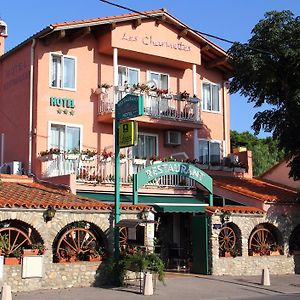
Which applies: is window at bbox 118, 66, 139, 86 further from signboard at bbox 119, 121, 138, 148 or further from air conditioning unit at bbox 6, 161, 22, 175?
signboard at bbox 119, 121, 138, 148

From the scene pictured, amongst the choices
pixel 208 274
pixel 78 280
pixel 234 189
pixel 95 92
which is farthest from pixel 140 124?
pixel 78 280

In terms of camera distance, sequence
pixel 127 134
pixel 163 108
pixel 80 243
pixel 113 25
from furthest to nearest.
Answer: pixel 163 108 → pixel 113 25 → pixel 80 243 → pixel 127 134

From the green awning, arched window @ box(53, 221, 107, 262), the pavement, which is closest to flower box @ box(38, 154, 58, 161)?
the green awning

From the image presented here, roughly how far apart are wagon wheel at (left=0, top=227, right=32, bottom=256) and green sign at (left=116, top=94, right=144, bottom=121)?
468 cm

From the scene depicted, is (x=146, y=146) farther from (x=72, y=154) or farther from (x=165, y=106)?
(x=72, y=154)

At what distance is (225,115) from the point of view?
28.0m

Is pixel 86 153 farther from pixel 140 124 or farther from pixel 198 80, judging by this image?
pixel 198 80

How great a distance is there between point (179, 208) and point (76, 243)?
5026mm

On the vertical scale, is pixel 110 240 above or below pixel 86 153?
below

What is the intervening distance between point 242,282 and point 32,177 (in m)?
9.14

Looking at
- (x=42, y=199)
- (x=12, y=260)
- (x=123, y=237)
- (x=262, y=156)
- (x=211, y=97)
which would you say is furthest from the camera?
(x=262, y=156)

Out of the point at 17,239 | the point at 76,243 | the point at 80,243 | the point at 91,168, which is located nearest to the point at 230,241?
the point at 91,168

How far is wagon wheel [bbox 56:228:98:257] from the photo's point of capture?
16531 mm

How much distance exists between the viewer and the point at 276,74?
74.6 ft
